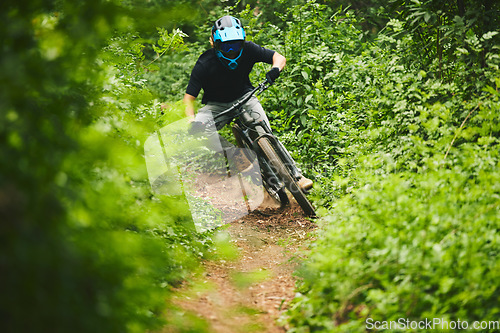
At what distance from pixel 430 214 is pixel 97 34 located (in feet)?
6.61

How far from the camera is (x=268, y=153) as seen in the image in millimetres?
5160

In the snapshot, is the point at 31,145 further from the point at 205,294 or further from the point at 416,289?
the point at 205,294

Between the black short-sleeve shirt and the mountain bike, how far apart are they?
347 mm

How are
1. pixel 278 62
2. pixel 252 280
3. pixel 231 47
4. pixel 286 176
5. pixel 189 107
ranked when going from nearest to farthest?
1. pixel 252 280
2. pixel 189 107
3. pixel 286 176
4. pixel 231 47
5. pixel 278 62

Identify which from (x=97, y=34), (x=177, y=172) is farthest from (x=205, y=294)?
(x=97, y=34)

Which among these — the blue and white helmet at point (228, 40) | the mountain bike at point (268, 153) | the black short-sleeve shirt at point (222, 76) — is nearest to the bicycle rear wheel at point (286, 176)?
the mountain bike at point (268, 153)

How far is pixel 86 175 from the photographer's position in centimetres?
186

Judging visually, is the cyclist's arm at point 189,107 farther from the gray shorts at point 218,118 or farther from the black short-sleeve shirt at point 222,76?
the gray shorts at point 218,118

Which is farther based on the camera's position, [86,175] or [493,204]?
[493,204]

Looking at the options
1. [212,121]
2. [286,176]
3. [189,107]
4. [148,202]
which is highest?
[148,202]

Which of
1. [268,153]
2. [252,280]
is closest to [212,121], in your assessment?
[268,153]

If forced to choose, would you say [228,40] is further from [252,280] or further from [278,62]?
[252,280]

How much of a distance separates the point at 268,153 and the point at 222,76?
126 cm

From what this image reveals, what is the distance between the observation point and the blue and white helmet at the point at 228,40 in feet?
16.9
